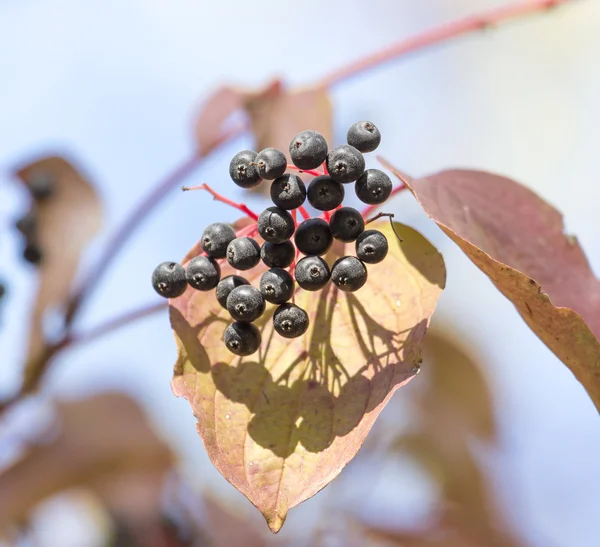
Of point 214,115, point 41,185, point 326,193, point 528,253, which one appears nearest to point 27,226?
point 41,185

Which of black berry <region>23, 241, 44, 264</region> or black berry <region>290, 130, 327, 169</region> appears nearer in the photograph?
black berry <region>290, 130, 327, 169</region>

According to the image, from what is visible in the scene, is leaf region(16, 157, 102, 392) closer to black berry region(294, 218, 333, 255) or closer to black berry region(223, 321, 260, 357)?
black berry region(223, 321, 260, 357)

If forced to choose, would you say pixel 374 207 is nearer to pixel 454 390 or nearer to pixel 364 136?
pixel 364 136

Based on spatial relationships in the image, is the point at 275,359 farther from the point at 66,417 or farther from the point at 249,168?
the point at 66,417

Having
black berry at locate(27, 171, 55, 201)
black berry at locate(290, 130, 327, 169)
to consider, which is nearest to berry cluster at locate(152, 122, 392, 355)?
black berry at locate(290, 130, 327, 169)

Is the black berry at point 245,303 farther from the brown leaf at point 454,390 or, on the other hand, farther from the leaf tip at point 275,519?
the brown leaf at point 454,390
